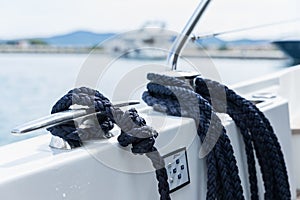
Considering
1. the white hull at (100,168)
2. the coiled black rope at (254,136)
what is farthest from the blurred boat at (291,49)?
the white hull at (100,168)

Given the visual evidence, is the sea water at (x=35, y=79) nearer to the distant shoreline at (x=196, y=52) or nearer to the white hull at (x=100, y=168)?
the distant shoreline at (x=196, y=52)

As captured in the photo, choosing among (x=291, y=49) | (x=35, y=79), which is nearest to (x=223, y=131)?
(x=291, y=49)

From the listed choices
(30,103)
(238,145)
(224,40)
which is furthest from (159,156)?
(30,103)

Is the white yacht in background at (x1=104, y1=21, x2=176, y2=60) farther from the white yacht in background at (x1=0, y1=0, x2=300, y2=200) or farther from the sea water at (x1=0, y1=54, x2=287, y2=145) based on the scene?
the sea water at (x1=0, y1=54, x2=287, y2=145)

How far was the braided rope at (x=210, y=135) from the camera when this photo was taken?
0.71 metres

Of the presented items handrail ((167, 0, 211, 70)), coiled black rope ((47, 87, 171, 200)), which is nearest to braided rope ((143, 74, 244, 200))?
coiled black rope ((47, 87, 171, 200))

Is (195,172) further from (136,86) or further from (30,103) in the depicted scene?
(30,103)

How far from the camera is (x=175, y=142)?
690 millimetres

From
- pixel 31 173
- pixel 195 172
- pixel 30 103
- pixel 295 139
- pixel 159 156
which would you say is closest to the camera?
pixel 31 173

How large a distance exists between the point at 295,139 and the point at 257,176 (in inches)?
17.6

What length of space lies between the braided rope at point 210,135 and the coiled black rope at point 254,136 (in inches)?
2.6

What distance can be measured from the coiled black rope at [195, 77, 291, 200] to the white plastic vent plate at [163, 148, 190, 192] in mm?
169

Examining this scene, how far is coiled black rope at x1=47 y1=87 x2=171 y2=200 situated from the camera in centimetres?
57

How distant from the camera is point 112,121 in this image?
1.97 feet
